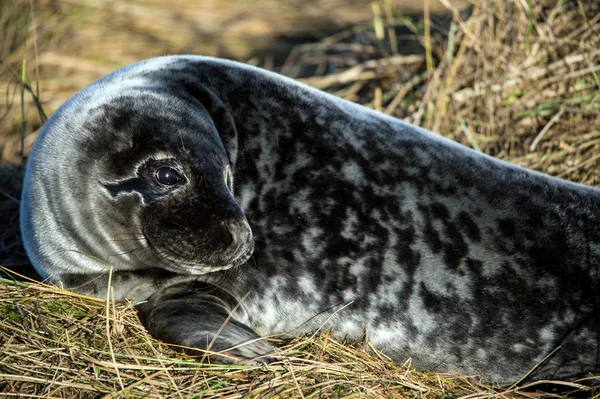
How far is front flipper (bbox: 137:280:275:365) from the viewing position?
2508mm

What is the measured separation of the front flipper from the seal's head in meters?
0.15

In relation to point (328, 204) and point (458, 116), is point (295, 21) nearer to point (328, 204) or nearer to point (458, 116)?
point (458, 116)

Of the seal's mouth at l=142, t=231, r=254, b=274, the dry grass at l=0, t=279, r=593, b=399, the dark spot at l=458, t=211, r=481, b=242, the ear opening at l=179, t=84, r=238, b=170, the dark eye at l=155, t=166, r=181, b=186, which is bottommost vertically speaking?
the dry grass at l=0, t=279, r=593, b=399

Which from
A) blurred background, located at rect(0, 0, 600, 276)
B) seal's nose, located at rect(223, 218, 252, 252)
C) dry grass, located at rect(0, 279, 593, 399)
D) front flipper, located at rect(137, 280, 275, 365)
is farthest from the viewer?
blurred background, located at rect(0, 0, 600, 276)

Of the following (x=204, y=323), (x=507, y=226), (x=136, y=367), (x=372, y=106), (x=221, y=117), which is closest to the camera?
(x=136, y=367)

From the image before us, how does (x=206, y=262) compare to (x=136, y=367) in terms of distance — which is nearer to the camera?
(x=136, y=367)

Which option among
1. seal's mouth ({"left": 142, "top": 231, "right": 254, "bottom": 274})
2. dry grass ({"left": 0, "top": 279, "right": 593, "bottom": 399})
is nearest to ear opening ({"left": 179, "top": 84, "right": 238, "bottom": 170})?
seal's mouth ({"left": 142, "top": 231, "right": 254, "bottom": 274})

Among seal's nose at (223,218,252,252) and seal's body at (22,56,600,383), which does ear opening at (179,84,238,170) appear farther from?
seal's nose at (223,218,252,252)

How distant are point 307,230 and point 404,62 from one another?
3.06 meters

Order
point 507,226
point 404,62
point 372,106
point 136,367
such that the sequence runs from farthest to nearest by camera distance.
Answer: point 404,62, point 372,106, point 507,226, point 136,367

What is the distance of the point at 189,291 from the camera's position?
2.92 meters

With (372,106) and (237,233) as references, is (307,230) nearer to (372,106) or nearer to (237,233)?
(237,233)

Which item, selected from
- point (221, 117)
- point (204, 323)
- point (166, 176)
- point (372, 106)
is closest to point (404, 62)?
point (372, 106)

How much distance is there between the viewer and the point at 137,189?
2740 mm
